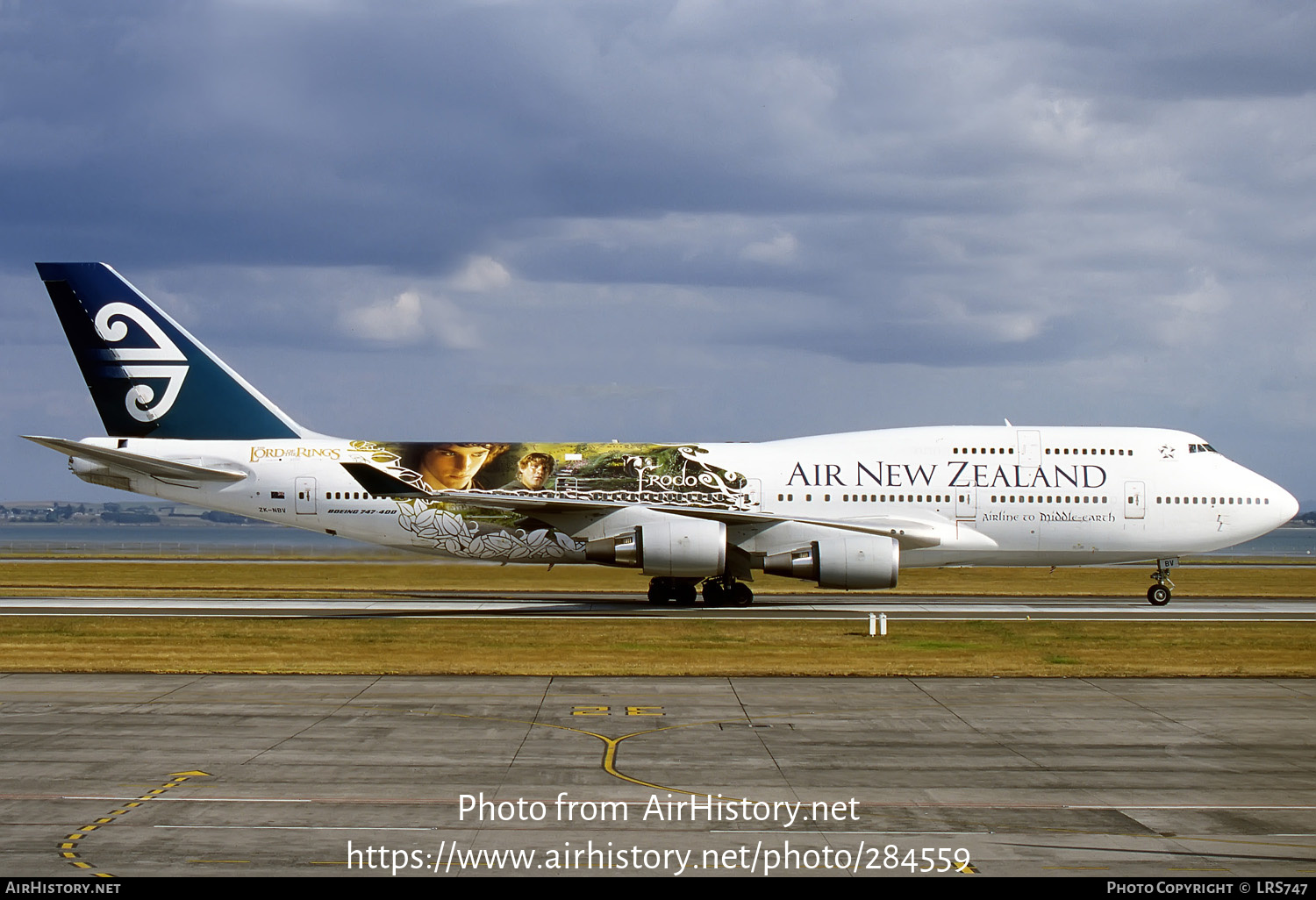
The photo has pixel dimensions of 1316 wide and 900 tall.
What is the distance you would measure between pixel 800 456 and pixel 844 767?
2320 cm

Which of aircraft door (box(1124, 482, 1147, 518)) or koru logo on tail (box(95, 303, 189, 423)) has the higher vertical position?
koru logo on tail (box(95, 303, 189, 423))

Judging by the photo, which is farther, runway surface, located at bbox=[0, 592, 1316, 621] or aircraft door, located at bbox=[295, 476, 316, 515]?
aircraft door, located at bbox=[295, 476, 316, 515]

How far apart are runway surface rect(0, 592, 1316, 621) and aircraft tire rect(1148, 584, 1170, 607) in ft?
1.07

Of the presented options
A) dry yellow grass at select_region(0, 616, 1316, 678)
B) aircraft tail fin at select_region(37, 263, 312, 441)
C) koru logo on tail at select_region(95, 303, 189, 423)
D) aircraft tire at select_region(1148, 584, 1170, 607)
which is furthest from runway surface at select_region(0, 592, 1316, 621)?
koru logo on tail at select_region(95, 303, 189, 423)

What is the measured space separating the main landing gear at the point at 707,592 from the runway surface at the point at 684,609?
639mm

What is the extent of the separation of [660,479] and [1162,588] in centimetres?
1687

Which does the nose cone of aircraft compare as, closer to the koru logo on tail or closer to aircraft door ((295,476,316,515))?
aircraft door ((295,476,316,515))

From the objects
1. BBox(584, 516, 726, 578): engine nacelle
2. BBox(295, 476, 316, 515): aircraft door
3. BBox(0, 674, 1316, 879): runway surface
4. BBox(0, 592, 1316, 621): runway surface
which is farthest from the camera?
BBox(295, 476, 316, 515): aircraft door

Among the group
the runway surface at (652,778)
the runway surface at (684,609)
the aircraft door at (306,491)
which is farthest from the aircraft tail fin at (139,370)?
the runway surface at (652,778)

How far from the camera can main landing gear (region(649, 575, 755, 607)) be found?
34906 millimetres

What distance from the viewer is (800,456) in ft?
117

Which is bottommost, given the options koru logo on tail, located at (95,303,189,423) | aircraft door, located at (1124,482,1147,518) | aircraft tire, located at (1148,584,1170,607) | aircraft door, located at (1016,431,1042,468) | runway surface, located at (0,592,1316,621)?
runway surface, located at (0,592,1316,621)
